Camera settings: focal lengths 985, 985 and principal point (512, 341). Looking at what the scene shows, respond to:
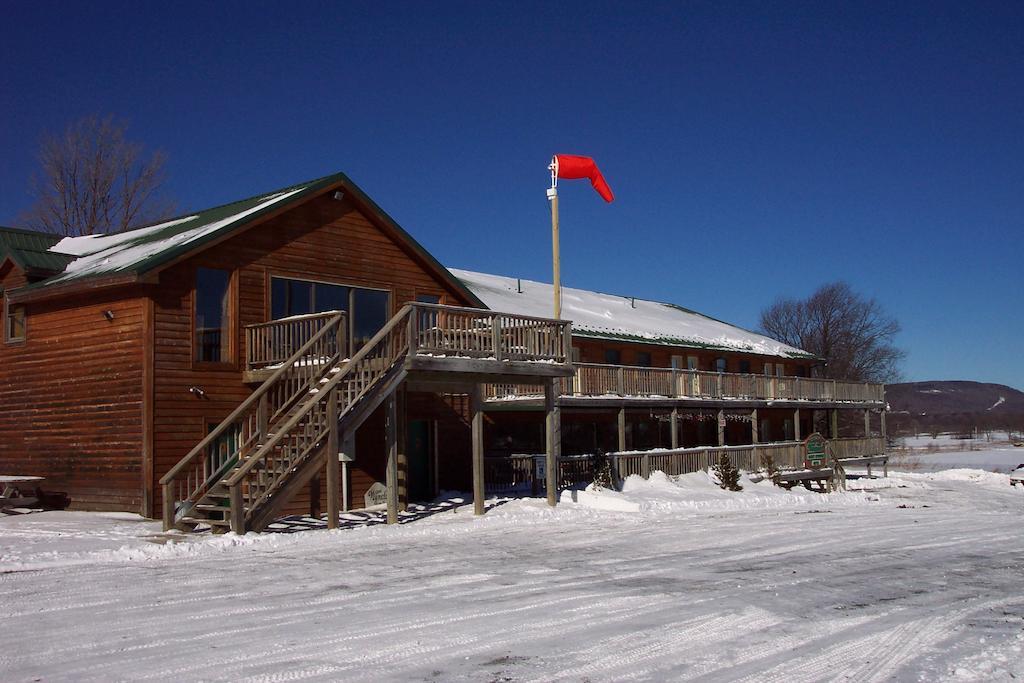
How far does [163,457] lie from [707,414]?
71.5 feet

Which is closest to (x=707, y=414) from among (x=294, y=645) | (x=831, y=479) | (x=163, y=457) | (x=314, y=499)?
(x=831, y=479)

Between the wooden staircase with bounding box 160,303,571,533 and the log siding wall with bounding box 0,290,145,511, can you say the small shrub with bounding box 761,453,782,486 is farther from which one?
the log siding wall with bounding box 0,290,145,511

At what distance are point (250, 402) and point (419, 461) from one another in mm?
7191

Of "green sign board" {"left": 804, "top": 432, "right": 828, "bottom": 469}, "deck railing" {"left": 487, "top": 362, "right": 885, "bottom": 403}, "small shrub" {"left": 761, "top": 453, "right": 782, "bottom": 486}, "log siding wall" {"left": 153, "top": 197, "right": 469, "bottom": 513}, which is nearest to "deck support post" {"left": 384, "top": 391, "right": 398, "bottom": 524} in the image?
"log siding wall" {"left": 153, "top": 197, "right": 469, "bottom": 513}

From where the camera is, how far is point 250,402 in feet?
57.3

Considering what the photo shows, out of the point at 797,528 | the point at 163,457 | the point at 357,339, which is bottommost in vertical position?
the point at 797,528

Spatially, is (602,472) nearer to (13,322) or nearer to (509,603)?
(13,322)

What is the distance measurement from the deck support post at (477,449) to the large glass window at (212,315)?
511cm

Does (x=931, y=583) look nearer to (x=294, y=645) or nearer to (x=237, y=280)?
(x=294, y=645)

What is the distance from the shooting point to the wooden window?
21.0m

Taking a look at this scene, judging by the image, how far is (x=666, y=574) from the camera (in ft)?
41.5

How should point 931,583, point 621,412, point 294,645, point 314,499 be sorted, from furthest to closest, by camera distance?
point 621,412 → point 314,499 → point 931,583 → point 294,645

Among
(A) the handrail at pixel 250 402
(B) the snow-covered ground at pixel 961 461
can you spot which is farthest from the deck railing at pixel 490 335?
(B) the snow-covered ground at pixel 961 461

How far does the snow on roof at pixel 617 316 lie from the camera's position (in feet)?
121
